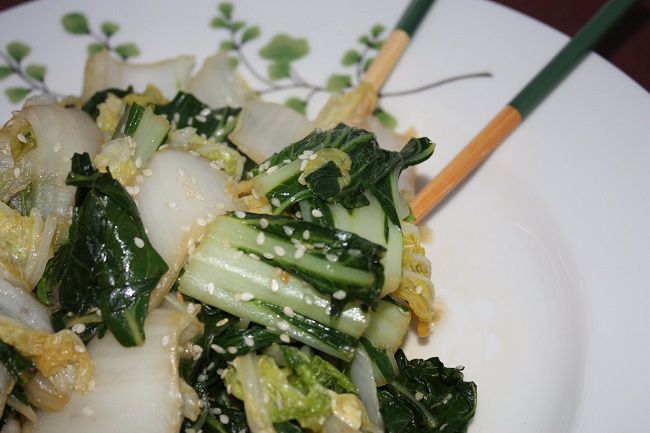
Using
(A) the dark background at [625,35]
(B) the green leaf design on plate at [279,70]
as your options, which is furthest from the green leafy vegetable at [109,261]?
(A) the dark background at [625,35]

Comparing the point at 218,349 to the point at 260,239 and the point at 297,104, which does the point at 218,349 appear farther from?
the point at 297,104

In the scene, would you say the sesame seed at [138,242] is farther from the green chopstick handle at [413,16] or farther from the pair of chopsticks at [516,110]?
the green chopstick handle at [413,16]

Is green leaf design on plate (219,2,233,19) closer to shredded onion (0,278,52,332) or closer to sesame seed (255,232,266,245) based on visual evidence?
sesame seed (255,232,266,245)

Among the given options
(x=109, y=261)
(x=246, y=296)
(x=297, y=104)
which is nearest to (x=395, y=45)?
(x=297, y=104)

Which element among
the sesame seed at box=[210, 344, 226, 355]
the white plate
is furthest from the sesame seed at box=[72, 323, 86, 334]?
the white plate

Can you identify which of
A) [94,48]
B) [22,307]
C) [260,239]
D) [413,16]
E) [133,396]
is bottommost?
[94,48]
